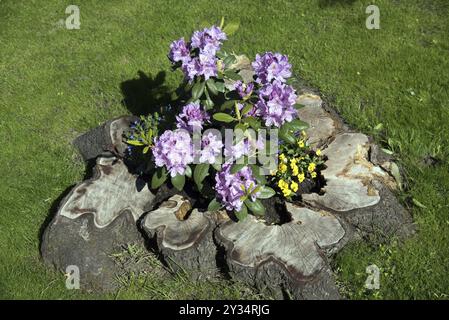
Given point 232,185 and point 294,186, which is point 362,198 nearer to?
point 294,186

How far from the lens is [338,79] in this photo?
4816mm

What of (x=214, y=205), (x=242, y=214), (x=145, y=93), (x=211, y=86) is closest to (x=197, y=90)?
(x=211, y=86)

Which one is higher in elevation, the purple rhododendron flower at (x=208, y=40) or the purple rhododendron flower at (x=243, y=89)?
the purple rhododendron flower at (x=208, y=40)

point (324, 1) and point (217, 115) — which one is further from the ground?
point (324, 1)

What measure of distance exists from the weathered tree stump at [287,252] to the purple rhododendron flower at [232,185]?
160 millimetres

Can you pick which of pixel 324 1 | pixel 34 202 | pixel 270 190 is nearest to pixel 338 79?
pixel 324 1

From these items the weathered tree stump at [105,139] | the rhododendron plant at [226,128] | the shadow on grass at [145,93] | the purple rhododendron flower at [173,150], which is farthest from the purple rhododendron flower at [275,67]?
the shadow on grass at [145,93]

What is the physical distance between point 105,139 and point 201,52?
1.32 meters

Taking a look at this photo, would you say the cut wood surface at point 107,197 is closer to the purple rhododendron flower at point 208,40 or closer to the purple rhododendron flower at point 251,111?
the purple rhododendron flower at point 251,111

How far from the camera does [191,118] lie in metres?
3.24

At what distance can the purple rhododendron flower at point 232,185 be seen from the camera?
315 centimetres

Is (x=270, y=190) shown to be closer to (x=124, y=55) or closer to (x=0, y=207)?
(x=0, y=207)

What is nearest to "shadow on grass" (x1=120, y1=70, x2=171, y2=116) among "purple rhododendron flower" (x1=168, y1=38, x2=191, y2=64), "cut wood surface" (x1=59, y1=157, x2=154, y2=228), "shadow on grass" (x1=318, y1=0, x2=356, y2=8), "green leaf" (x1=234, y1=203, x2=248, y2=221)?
"cut wood surface" (x1=59, y1=157, x2=154, y2=228)

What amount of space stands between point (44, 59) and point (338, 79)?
3.33 meters
